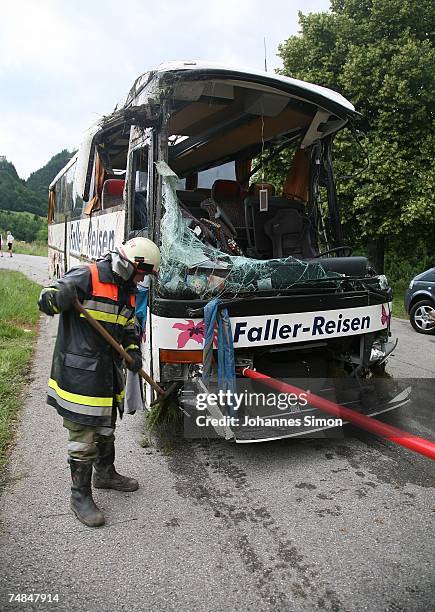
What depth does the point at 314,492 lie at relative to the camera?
11.1ft

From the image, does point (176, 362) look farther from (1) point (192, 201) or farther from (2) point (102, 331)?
(1) point (192, 201)

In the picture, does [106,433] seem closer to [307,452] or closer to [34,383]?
[307,452]

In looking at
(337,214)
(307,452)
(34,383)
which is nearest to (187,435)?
(307,452)

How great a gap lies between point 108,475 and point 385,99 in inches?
438

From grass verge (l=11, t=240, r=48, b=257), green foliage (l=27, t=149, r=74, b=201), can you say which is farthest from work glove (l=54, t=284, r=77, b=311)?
green foliage (l=27, t=149, r=74, b=201)

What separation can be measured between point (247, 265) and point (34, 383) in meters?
3.26

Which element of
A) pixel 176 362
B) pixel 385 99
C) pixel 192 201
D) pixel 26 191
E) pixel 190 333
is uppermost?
pixel 26 191

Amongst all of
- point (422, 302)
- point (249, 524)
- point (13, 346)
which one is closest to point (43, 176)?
point (13, 346)

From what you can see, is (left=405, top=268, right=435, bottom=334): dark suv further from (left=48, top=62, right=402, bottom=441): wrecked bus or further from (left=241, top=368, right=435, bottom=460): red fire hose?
(left=241, top=368, right=435, bottom=460): red fire hose

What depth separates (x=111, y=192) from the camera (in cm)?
557

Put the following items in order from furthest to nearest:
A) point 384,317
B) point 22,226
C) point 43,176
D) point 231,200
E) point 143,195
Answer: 1. point 43,176
2. point 22,226
3. point 231,200
4. point 384,317
5. point 143,195

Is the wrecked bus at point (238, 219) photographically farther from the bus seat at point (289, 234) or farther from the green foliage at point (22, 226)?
the green foliage at point (22, 226)

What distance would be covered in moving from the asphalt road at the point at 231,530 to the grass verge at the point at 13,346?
47 centimetres

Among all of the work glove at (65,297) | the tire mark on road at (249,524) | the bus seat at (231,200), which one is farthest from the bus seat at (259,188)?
the work glove at (65,297)
